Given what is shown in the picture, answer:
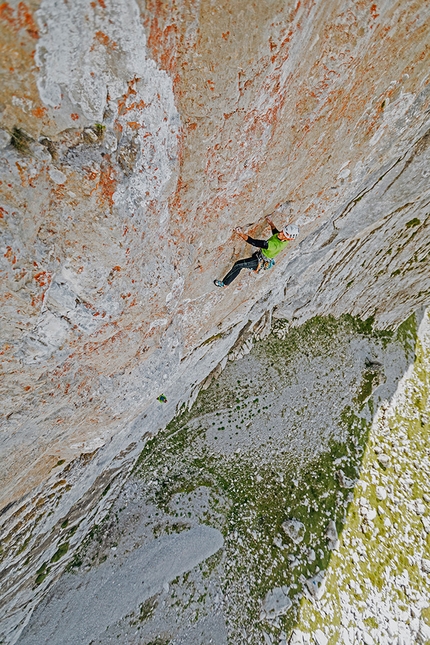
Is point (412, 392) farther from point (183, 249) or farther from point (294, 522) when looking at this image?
point (183, 249)

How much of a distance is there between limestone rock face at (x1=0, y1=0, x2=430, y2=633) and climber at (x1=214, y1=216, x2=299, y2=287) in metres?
0.28

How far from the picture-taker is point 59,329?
533cm

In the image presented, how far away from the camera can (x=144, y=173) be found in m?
5.03

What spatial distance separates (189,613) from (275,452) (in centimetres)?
673

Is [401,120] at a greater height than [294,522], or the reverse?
[401,120]

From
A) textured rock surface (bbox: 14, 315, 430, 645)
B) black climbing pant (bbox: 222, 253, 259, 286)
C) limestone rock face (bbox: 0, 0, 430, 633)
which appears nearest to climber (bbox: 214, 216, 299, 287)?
black climbing pant (bbox: 222, 253, 259, 286)

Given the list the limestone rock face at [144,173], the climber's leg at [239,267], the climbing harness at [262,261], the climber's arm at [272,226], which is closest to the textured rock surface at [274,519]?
the limestone rock face at [144,173]

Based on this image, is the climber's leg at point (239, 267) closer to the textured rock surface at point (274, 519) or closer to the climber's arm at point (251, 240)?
the climber's arm at point (251, 240)

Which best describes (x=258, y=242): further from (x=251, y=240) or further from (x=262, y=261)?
(x=262, y=261)

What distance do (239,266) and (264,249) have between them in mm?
879

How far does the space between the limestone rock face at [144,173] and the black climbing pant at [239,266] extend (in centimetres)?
26

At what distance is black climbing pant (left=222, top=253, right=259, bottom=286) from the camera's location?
8914 mm

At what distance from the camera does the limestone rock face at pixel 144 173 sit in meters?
3.85

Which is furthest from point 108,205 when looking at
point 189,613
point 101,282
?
point 189,613
